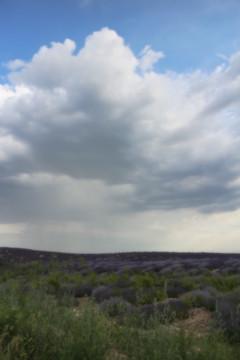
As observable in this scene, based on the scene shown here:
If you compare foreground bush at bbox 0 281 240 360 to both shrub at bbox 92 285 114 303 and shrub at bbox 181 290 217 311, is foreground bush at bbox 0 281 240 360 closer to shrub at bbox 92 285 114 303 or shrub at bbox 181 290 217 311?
shrub at bbox 181 290 217 311

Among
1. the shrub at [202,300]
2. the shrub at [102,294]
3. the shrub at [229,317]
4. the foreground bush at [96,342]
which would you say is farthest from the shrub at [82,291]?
the foreground bush at [96,342]

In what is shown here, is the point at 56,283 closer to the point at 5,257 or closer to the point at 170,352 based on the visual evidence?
the point at 170,352

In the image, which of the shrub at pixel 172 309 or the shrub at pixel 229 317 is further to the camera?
the shrub at pixel 172 309

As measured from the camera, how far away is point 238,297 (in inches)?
280

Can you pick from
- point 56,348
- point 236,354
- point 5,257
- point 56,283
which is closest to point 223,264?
point 56,283

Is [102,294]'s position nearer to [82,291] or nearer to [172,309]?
[82,291]

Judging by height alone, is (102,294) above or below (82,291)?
above

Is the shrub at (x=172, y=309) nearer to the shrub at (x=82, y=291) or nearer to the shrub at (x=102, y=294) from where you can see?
the shrub at (x=102, y=294)

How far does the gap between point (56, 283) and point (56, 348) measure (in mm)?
6578

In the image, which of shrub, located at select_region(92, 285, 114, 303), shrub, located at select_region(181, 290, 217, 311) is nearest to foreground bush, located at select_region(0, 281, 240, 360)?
shrub, located at select_region(181, 290, 217, 311)

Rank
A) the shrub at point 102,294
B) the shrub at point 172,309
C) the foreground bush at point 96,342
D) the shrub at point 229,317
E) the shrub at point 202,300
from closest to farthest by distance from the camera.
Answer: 1. the foreground bush at point 96,342
2. the shrub at point 229,317
3. the shrub at point 172,309
4. the shrub at point 202,300
5. the shrub at point 102,294

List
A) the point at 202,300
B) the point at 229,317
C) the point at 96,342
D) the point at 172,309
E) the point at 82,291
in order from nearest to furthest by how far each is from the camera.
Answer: the point at 96,342 < the point at 229,317 < the point at 172,309 < the point at 202,300 < the point at 82,291

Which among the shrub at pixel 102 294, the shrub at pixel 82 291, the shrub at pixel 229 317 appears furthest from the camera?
the shrub at pixel 82 291

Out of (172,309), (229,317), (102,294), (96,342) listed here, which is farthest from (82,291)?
(96,342)
